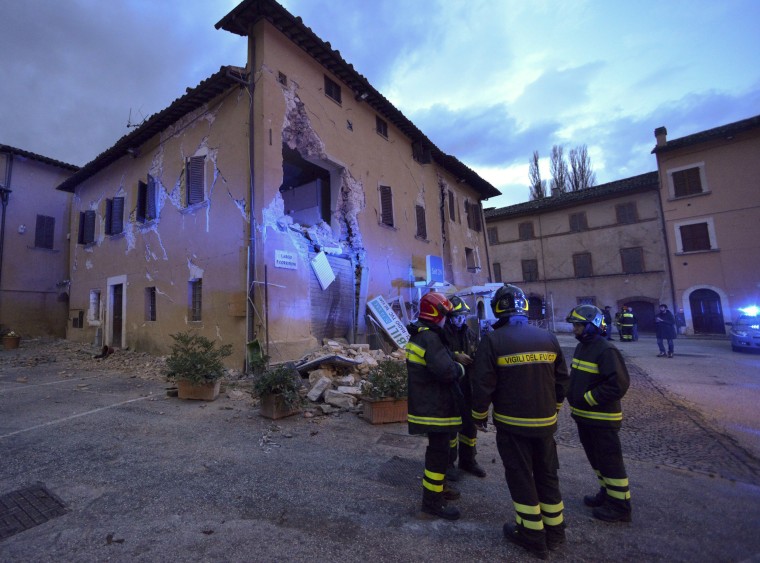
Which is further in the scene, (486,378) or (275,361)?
(275,361)

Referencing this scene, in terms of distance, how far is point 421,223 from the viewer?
15133 millimetres

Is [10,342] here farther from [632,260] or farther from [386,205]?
[632,260]

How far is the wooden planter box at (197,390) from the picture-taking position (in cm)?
641

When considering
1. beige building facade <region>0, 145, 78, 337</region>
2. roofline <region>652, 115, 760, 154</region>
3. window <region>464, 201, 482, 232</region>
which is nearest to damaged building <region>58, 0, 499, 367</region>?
beige building facade <region>0, 145, 78, 337</region>

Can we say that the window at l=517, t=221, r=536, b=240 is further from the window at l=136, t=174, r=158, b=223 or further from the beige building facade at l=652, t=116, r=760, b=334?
the window at l=136, t=174, r=158, b=223

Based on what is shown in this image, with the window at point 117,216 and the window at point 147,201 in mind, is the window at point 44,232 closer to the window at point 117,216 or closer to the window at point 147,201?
the window at point 117,216

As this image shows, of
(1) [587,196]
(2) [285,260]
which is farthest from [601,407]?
(1) [587,196]

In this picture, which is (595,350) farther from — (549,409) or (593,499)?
(593,499)

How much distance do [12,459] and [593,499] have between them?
18.5 feet

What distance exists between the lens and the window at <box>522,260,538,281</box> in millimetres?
29156

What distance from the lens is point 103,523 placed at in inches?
109

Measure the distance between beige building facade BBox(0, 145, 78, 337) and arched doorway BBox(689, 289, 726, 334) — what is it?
3183cm

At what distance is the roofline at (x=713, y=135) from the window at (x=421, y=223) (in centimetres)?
1723

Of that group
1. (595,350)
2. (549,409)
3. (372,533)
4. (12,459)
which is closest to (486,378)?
(549,409)
